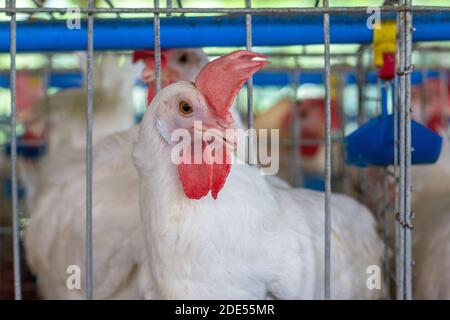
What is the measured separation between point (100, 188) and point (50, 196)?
330 mm

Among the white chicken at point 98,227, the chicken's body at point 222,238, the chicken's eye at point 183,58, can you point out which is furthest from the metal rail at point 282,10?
the chicken's eye at point 183,58

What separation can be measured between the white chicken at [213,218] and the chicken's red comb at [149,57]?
0.54 m

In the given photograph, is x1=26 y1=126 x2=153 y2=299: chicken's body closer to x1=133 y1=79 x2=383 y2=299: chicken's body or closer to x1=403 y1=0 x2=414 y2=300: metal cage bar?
x1=133 y1=79 x2=383 y2=299: chicken's body

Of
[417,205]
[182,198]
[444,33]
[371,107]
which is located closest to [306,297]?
[182,198]

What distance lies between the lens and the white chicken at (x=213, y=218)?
3.47 feet

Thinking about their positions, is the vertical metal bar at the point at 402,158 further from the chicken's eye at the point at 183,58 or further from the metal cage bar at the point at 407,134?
the chicken's eye at the point at 183,58

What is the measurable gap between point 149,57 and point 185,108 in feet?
2.27

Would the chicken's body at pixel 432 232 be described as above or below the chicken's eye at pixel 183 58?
below

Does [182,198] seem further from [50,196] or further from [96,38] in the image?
[50,196]

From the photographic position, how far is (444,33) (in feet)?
4.11

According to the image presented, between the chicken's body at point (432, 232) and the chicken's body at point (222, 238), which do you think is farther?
the chicken's body at point (432, 232)

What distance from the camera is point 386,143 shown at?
4.29ft

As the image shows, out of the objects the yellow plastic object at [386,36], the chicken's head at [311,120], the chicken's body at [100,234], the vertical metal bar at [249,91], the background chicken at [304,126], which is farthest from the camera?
the chicken's head at [311,120]

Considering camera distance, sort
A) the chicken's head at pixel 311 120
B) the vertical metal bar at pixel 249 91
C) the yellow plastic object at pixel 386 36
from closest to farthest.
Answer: the vertical metal bar at pixel 249 91
the yellow plastic object at pixel 386 36
the chicken's head at pixel 311 120
